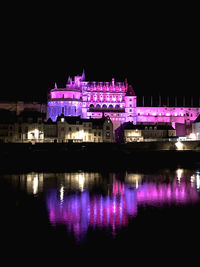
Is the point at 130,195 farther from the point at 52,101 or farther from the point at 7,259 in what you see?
the point at 52,101

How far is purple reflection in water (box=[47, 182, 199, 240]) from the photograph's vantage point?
49.8ft

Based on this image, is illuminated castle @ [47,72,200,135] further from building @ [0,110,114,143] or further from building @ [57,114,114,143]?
building @ [0,110,114,143]

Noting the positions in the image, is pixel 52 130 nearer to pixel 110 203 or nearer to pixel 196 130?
pixel 196 130

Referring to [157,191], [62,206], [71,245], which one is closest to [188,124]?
[157,191]

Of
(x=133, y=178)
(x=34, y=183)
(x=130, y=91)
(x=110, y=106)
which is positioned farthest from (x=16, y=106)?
(x=34, y=183)

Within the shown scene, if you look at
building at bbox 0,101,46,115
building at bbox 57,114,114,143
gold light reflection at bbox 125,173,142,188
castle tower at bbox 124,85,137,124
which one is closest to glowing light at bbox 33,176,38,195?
gold light reflection at bbox 125,173,142,188

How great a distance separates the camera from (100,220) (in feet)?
50.8

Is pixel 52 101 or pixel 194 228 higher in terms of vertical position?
pixel 52 101

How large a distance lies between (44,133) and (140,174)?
26554mm

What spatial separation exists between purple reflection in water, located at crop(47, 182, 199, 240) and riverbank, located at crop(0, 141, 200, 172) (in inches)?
523

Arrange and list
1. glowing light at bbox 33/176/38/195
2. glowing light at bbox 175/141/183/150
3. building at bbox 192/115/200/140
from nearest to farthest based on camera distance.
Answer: glowing light at bbox 33/176/38/195 → glowing light at bbox 175/141/183/150 → building at bbox 192/115/200/140

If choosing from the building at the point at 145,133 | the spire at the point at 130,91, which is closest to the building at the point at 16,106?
the spire at the point at 130,91

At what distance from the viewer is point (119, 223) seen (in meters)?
15.0

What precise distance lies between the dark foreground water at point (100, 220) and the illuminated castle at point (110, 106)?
153 ft
